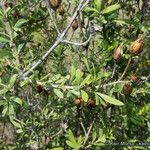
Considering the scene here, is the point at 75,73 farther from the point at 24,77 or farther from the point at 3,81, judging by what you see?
the point at 3,81

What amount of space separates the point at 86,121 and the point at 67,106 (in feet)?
0.50

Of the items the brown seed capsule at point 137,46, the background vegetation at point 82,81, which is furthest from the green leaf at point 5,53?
the brown seed capsule at point 137,46

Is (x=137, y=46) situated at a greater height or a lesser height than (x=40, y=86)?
greater

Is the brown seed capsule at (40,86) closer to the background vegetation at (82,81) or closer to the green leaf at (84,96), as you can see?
the background vegetation at (82,81)

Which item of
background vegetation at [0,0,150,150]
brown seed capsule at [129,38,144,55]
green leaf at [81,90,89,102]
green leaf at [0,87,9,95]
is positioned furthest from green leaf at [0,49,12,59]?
brown seed capsule at [129,38,144,55]

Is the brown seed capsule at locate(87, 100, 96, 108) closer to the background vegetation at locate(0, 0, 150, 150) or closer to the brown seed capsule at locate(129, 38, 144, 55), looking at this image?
the background vegetation at locate(0, 0, 150, 150)

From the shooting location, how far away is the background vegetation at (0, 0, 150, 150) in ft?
5.79

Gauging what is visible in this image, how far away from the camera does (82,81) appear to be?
1.75 metres

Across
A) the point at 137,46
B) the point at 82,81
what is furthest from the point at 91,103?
the point at 137,46

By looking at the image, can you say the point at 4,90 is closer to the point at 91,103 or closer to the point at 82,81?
the point at 82,81

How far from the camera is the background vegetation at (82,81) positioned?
69.4 inches

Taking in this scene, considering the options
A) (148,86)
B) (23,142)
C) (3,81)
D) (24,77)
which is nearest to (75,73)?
(24,77)

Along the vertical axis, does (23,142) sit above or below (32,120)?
below

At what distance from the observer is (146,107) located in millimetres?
2260
